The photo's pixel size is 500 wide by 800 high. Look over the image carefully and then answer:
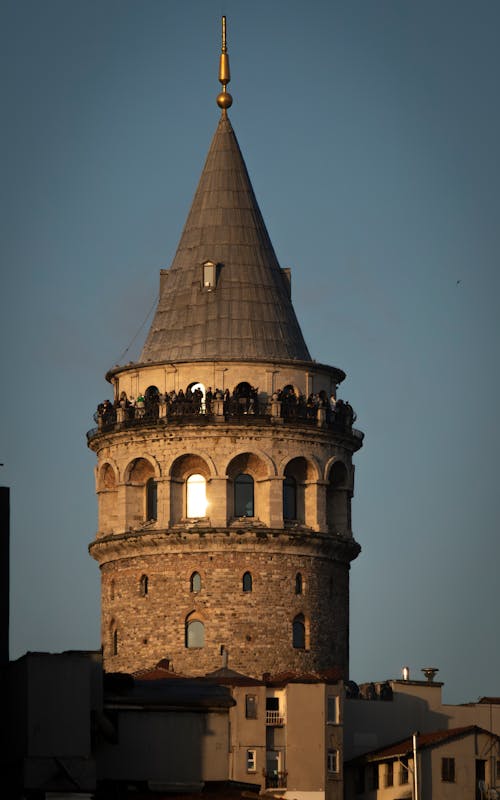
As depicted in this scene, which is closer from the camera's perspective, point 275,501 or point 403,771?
point 403,771

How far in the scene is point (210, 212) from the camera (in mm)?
150625

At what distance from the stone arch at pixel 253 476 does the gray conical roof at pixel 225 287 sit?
4.24m

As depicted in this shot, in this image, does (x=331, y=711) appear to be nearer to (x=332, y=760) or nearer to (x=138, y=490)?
(x=332, y=760)

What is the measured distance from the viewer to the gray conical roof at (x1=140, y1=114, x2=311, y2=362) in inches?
5787

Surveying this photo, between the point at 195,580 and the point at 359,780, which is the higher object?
the point at 195,580

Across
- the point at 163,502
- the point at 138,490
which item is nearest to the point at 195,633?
the point at 163,502

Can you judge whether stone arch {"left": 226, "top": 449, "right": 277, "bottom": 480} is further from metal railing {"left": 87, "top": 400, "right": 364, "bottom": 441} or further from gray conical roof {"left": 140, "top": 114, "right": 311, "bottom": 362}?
gray conical roof {"left": 140, "top": 114, "right": 311, "bottom": 362}

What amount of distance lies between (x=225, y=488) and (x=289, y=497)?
2.89 meters

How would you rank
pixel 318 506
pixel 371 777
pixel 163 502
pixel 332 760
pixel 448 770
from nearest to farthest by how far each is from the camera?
pixel 448 770, pixel 332 760, pixel 371 777, pixel 163 502, pixel 318 506

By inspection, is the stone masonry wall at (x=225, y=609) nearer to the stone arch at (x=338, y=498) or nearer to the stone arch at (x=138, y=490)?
the stone arch at (x=138, y=490)

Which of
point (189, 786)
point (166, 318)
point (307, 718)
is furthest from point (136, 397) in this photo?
point (189, 786)

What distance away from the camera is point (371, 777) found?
136375 mm

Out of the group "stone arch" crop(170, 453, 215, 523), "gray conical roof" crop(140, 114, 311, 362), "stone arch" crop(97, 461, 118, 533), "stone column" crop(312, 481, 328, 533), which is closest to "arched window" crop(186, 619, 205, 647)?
"stone arch" crop(170, 453, 215, 523)

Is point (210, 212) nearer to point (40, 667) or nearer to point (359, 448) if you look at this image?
point (359, 448)
